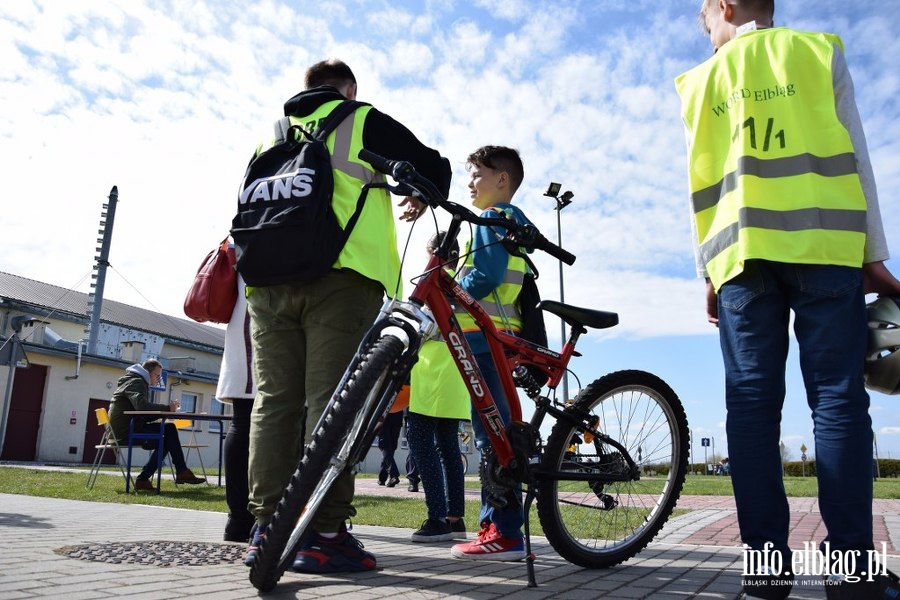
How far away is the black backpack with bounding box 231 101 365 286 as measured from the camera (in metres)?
2.89

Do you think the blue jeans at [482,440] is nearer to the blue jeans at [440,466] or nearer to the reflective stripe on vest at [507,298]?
the reflective stripe on vest at [507,298]

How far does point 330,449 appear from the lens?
89.9 inches

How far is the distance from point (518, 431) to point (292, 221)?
4.45 feet

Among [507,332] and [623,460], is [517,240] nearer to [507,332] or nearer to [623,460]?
[507,332]

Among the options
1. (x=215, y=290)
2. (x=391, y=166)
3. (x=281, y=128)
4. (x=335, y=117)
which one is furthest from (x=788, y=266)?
(x=215, y=290)

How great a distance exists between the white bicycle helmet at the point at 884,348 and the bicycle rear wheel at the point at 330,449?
63.9 inches

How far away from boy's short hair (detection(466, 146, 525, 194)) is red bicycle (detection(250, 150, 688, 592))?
1.22 metres

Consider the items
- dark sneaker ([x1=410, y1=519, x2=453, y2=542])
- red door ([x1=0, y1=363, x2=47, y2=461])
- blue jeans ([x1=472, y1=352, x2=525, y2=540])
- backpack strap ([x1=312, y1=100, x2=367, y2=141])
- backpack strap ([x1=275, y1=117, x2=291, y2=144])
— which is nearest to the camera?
backpack strap ([x1=312, y1=100, x2=367, y2=141])

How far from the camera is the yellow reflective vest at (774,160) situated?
2.43m

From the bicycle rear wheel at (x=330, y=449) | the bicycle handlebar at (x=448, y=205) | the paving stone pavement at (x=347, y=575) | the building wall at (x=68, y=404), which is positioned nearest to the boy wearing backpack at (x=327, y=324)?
the paving stone pavement at (x=347, y=575)

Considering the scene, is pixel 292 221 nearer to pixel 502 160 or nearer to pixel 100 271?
pixel 502 160

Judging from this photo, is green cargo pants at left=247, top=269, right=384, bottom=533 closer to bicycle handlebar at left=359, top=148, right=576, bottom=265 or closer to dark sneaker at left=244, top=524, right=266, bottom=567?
dark sneaker at left=244, top=524, right=266, bottom=567

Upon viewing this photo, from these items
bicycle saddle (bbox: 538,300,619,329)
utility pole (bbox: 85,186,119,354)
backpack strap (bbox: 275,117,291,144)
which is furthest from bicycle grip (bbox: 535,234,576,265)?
utility pole (bbox: 85,186,119,354)

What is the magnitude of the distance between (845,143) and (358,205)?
6.15ft
